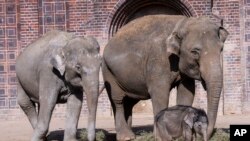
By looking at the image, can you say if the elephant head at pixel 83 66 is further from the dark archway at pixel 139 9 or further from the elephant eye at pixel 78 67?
the dark archway at pixel 139 9

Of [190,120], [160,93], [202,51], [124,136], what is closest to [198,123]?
[190,120]

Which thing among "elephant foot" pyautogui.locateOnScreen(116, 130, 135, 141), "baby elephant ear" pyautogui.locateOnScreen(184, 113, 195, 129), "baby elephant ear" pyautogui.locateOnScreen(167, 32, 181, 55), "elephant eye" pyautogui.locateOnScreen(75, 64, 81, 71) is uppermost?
"baby elephant ear" pyautogui.locateOnScreen(167, 32, 181, 55)

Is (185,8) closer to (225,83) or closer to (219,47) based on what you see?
(225,83)

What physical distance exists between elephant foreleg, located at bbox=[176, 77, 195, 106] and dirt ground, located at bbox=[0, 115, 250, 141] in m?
2.82

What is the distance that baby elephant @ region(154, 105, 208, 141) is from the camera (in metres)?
8.00

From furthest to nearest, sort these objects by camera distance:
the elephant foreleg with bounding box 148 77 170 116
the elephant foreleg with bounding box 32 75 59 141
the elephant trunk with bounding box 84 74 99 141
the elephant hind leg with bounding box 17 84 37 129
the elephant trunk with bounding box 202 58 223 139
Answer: the elephant hind leg with bounding box 17 84 37 129 → the elephant foreleg with bounding box 32 75 59 141 → the elephant foreleg with bounding box 148 77 170 116 → the elephant trunk with bounding box 84 74 99 141 → the elephant trunk with bounding box 202 58 223 139

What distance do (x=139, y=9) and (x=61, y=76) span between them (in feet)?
27.0

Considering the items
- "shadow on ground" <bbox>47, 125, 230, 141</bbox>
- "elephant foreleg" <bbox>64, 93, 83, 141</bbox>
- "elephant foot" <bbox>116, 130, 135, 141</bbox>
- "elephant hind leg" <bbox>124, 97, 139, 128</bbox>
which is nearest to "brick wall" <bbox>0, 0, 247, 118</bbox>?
"shadow on ground" <bbox>47, 125, 230, 141</bbox>

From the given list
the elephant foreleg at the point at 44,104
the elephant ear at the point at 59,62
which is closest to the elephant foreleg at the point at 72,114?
the elephant foreleg at the point at 44,104

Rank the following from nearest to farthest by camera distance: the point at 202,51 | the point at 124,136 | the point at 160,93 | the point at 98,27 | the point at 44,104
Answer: the point at 202,51 → the point at 160,93 → the point at 44,104 → the point at 124,136 → the point at 98,27

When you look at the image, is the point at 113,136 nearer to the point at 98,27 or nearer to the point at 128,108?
the point at 128,108

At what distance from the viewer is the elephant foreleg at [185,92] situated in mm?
9711

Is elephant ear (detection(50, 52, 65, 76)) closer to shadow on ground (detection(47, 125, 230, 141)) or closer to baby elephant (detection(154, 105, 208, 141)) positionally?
shadow on ground (detection(47, 125, 230, 141))

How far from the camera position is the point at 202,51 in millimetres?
8852
